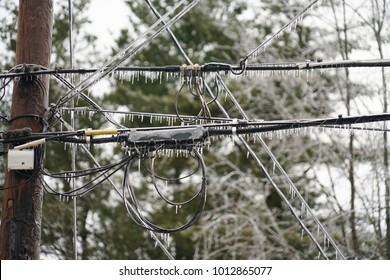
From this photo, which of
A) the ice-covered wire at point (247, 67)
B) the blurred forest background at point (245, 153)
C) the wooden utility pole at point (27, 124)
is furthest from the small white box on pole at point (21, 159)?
the blurred forest background at point (245, 153)

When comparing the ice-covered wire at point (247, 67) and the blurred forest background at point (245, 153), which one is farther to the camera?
the blurred forest background at point (245, 153)

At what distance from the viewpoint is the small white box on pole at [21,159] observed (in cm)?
601

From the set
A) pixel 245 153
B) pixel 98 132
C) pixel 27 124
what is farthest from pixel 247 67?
pixel 245 153

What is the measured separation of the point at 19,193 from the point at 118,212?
13351 mm

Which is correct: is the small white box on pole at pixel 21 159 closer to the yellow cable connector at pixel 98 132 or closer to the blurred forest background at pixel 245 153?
the yellow cable connector at pixel 98 132

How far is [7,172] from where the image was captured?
621 cm

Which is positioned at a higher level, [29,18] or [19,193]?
[29,18]

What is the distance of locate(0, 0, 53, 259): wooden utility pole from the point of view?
20.0 feet

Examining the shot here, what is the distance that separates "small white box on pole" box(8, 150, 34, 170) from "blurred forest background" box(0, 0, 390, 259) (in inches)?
261

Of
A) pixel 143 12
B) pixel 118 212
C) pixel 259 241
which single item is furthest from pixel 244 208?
pixel 143 12

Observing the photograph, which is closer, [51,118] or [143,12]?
[51,118]

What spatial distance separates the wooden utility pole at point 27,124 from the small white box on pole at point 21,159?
0.09m
